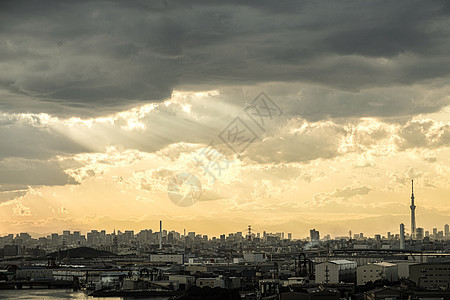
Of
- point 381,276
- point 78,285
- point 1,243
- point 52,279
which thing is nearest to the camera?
point 381,276

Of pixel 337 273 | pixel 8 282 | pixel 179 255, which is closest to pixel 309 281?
pixel 337 273

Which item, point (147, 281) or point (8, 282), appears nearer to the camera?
point (147, 281)

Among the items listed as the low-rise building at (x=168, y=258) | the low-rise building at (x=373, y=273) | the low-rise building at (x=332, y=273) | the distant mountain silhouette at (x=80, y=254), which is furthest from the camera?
the distant mountain silhouette at (x=80, y=254)

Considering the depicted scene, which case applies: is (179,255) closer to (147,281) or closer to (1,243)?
(147,281)

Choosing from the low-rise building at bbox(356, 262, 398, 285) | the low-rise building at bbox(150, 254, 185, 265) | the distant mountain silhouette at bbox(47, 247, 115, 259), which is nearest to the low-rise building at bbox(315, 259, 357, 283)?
the low-rise building at bbox(356, 262, 398, 285)

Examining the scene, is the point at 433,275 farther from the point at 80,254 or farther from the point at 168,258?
the point at 80,254

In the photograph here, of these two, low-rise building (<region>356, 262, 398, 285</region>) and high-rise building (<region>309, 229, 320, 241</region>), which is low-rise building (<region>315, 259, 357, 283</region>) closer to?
low-rise building (<region>356, 262, 398, 285</region>)

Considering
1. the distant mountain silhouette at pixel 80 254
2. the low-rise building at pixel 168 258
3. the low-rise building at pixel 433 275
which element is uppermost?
the distant mountain silhouette at pixel 80 254

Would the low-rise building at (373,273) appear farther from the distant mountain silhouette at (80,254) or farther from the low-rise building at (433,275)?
the distant mountain silhouette at (80,254)

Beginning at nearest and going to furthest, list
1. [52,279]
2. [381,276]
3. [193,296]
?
[193,296] < [381,276] < [52,279]

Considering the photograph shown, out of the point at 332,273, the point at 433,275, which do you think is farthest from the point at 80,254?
the point at 433,275

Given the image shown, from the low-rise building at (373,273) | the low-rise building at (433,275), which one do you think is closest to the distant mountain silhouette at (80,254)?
the low-rise building at (373,273)
